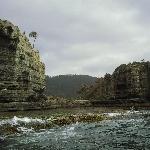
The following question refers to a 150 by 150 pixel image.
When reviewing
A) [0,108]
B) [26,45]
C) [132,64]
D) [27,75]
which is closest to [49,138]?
[0,108]

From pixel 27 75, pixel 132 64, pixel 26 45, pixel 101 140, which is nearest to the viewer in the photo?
pixel 101 140

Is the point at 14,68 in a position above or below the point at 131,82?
below

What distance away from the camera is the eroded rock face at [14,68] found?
2591 inches

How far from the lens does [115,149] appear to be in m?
26.7

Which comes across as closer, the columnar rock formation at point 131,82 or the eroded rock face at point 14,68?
the eroded rock face at point 14,68

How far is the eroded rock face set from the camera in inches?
2591

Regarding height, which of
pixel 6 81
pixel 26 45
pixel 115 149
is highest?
pixel 26 45

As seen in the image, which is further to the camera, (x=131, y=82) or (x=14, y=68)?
(x=131, y=82)

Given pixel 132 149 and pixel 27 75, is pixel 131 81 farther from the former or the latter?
pixel 132 149

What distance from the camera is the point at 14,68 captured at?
68.1 metres

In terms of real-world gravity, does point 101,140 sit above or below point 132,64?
below

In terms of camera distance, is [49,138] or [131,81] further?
[131,81]

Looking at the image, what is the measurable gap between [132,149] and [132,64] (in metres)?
102

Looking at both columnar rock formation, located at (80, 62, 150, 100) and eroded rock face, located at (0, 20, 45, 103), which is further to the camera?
columnar rock formation, located at (80, 62, 150, 100)
